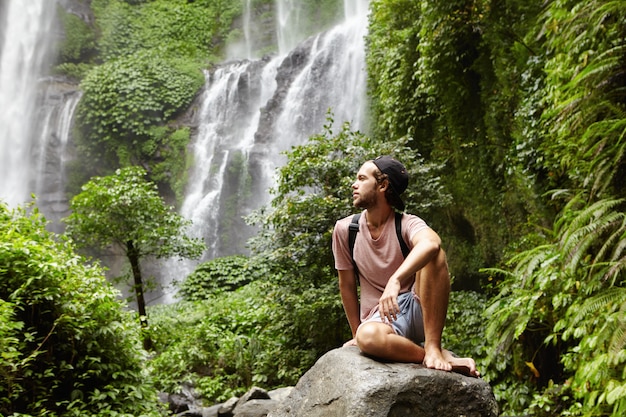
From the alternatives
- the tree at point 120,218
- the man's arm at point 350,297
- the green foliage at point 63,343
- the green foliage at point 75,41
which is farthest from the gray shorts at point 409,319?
the green foliage at point 75,41

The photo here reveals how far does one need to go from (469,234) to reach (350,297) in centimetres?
626

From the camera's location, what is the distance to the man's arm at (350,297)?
3.60 meters

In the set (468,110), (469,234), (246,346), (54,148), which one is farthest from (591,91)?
(54,148)

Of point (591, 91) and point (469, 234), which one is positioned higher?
point (591, 91)

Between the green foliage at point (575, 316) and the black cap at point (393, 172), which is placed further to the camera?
the green foliage at point (575, 316)

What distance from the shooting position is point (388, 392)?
293 cm

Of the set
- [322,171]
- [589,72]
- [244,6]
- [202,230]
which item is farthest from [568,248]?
[244,6]

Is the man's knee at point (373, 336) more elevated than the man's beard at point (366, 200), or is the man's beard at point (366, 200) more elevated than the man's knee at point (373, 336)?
the man's beard at point (366, 200)

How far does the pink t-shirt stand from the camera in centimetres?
338

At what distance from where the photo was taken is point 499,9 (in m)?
8.08

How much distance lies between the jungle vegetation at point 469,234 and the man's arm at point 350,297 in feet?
6.26

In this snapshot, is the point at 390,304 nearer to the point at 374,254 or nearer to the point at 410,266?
the point at 410,266

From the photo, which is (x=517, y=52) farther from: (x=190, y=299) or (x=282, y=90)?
(x=282, y=90)

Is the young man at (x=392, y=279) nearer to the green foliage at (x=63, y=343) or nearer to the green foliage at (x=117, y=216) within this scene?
the green foliage at (x=63, y=343)
